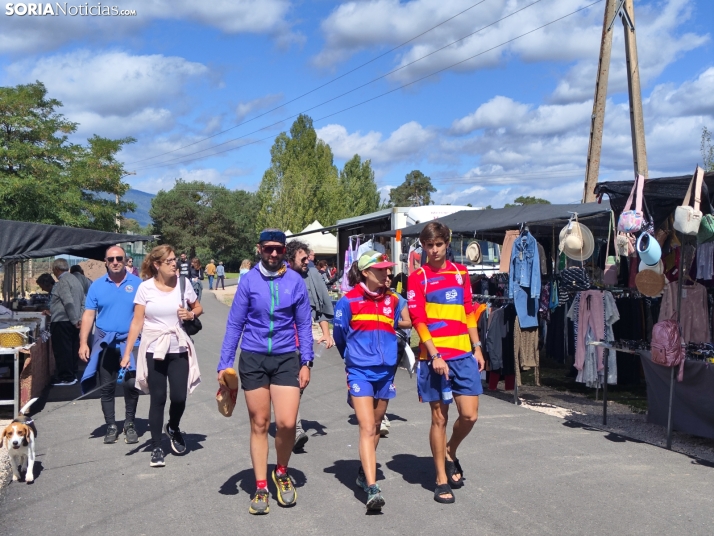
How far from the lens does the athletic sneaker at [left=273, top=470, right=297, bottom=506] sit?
5.17m

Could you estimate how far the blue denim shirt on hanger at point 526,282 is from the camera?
30.5ft

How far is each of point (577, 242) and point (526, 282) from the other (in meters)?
0.85

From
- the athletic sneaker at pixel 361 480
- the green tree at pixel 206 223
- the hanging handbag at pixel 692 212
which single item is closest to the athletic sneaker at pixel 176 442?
the athletic sneaker at pixel 361 480

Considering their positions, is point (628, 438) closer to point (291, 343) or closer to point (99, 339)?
point (291, 343)

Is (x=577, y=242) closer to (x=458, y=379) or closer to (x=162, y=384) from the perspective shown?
(x=458, y=379)

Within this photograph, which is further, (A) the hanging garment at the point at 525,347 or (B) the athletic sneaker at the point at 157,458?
(A) the hanging garment at the point at 525,347

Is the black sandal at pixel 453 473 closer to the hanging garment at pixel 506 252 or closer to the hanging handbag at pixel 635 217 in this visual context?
the hanging handbag at pixel 635 217

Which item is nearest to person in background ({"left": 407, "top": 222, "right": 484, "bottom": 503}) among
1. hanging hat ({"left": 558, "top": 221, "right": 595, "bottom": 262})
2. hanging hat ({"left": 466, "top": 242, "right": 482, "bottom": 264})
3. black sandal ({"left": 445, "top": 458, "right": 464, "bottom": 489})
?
black sandal ({"left": 445, "top": 458, "right": 464, "bottom": 489})

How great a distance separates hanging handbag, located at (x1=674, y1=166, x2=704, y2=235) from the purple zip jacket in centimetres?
361

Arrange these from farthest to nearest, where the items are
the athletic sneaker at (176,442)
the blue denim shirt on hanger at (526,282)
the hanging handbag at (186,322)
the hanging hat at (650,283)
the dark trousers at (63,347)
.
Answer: the dark trousers at (63,347) → the blue denim shirt on hanger at (526,282) → the hanging hat at (650,283) → the athletic sneaker at (176,442) → the hanging handbag at (186,322)

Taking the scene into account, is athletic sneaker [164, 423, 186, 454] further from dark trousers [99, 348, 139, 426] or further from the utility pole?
the utility pole

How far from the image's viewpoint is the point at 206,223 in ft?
266

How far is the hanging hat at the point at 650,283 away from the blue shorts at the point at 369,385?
13.8 feet

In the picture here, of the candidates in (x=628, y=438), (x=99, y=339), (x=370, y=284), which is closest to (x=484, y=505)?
(x=370, y=284)
